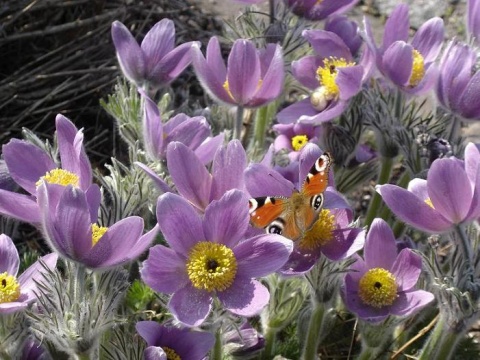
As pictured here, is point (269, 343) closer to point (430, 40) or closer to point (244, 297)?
point (244, 297)

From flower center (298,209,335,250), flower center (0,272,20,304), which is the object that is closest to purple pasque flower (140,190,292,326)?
flower center (298,209,335,250)

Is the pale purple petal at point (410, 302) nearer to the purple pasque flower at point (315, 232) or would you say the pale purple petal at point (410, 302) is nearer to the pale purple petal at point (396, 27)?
the purple pasque flower at point (315, 232)

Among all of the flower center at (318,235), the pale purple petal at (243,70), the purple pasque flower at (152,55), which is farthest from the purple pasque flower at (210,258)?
the purple pasque flower at (152,55)

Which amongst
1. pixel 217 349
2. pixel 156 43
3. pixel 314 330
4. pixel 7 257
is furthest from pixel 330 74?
pixel 7 257

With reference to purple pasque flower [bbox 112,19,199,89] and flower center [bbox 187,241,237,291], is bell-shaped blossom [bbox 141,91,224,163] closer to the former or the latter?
purple pasque flower [bbox 112,19,199,89]

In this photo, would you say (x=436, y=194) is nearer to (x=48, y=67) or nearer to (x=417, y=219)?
(x=417, y=219)

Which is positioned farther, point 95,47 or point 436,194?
point 95,47

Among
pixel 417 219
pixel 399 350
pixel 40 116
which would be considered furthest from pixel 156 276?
pixel 40 116
